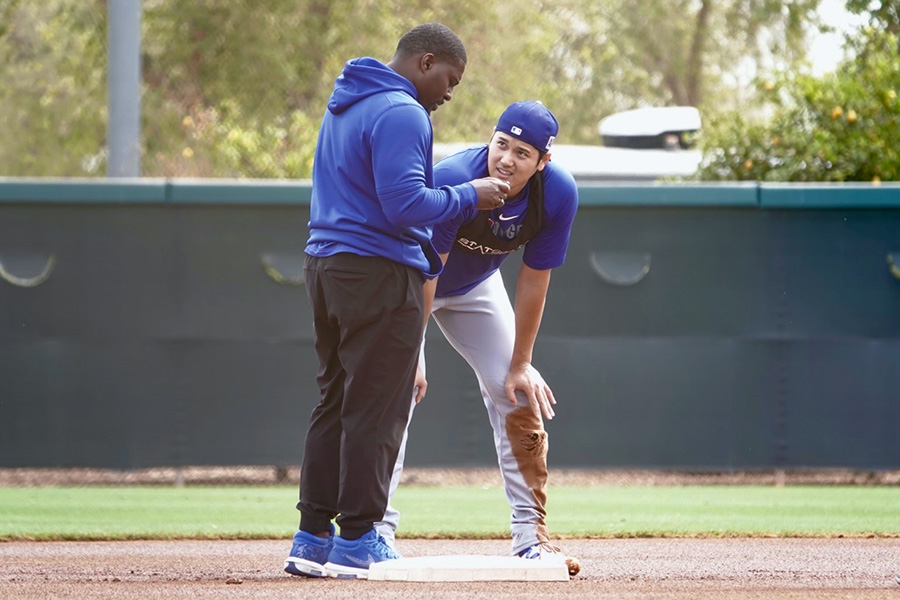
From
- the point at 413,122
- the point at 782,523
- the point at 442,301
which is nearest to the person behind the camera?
the point at 413,122

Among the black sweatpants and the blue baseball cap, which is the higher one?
the blue baseball cap

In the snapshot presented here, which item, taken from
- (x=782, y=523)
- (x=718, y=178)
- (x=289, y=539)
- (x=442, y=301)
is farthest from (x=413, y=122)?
(x=718, y=178)

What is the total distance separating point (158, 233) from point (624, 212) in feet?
10.8

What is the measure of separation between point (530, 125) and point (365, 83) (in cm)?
59

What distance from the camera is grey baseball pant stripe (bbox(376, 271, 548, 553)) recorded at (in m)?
4.85

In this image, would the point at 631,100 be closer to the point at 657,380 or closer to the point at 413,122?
the point at 657,380

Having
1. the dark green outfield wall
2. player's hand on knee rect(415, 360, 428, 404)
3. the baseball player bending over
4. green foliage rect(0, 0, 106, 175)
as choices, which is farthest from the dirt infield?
green foliage rect(0, 0, 106, 175)

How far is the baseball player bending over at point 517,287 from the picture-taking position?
4641mm

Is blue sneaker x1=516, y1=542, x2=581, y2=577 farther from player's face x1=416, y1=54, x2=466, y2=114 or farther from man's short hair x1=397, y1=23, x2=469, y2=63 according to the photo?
man's short hair x1=397, y1=23, x2=469, y2=63

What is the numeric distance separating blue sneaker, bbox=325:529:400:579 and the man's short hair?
168 centimetres

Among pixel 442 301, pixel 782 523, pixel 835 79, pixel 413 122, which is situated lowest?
pixel 782 523

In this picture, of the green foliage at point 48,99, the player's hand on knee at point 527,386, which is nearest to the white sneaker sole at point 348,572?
the player's hand on knee at point 527,386

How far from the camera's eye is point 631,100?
28.9 m

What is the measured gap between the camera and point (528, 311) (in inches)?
190
